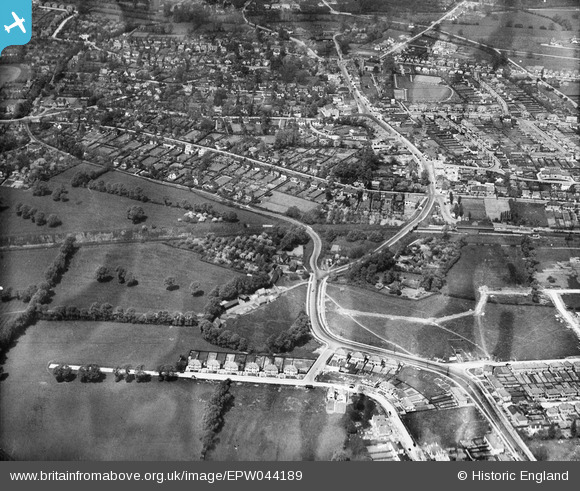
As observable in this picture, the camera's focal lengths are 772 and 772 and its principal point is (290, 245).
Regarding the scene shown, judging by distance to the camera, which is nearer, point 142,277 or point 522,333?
point 522,333

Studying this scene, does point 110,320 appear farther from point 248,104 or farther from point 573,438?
point 248,104

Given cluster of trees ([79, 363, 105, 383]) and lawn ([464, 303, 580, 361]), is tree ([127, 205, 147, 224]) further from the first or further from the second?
lawn ([464, 303, 580, 361])

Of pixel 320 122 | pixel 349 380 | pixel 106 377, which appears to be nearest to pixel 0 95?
pixel 320 122

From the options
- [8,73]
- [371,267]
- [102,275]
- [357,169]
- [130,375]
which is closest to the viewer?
[130,375]

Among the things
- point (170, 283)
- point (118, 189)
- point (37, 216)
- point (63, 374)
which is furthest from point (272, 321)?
point (37, 216)

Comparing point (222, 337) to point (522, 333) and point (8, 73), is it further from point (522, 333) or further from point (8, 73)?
point (8, 73)

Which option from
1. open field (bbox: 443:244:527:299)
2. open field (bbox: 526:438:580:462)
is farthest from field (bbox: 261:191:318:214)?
open field (bbox: 526:438:580:462)
